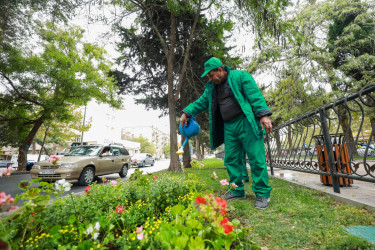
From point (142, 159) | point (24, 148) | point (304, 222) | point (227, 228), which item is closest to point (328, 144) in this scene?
point (304, 222)

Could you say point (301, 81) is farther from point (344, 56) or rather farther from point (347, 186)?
point (347, 186)

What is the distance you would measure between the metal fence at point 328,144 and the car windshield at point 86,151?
676 centimetres

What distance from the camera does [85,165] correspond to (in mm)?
6980

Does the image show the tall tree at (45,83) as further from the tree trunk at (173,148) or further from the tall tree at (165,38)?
the tree trunk at (173,148)

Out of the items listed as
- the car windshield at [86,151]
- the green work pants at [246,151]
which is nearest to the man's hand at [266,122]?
the green work pants at [246,151]

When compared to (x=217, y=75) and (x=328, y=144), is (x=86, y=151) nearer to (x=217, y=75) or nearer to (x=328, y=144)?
(x=217, y=75)

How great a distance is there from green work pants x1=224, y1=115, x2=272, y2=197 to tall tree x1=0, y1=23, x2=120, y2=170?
9827 mm

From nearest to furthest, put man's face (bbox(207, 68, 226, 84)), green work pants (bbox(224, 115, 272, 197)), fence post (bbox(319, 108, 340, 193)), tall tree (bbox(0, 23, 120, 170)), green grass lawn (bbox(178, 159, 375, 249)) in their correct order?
1. green grass lawn (bbox(178, 159, 375, 249))
2. green work pants (bbox(224, 115, 272, 197))
3. man's face (bbox(207, 68, 226, 84))
4. fence post (bbox(319, 108, 340, 193))
5. tall tree (bbox(0, 23, 120, 170))

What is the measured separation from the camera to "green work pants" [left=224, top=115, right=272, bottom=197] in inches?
103

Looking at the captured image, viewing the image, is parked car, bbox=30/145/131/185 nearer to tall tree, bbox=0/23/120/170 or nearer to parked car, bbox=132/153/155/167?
tall tree, bbox=0/23/120/170

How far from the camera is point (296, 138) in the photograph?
4691 millimetres

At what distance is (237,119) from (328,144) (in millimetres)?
1647

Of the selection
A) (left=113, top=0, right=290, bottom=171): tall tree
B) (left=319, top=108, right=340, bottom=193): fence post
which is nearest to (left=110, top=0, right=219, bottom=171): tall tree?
(left=113, top=0, right=290, bottom=171): tall tree

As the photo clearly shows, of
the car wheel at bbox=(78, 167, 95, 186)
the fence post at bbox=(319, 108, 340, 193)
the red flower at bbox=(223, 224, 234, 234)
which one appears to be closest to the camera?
the red flower at bbox=(223, 224, 234, 234)
